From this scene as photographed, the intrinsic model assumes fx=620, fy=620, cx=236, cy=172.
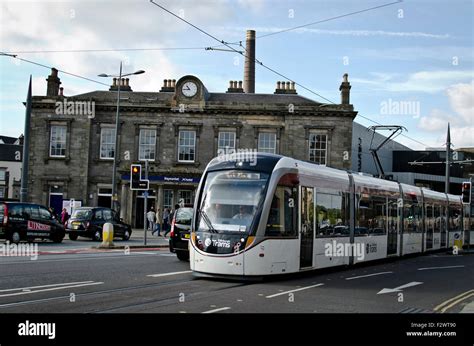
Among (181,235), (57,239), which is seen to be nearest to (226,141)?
(57,239)

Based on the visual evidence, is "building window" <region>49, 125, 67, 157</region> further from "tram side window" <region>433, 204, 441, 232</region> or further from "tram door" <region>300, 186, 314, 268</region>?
"tram door" <region>300, 186, 314, 268</region>

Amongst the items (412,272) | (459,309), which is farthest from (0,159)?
(459,309)

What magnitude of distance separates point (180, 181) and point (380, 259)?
2693 cm

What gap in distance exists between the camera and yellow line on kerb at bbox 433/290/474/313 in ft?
36.1

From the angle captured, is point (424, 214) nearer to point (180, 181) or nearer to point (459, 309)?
point (459, 309)

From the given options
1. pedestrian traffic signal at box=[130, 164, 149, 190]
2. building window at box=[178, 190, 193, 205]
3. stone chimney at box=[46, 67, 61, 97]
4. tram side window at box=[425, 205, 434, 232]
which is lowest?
tram side window at box=[425, 205, 434, 232]

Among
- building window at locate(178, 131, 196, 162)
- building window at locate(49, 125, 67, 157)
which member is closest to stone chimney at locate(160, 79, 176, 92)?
building window at locate(178, 131, 196, 162)

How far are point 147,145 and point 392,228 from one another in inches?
1134

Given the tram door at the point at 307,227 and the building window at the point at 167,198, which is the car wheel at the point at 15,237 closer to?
the tram door at the point at 307,227

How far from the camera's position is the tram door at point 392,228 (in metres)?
21.9

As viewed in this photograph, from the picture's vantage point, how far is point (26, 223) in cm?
2527

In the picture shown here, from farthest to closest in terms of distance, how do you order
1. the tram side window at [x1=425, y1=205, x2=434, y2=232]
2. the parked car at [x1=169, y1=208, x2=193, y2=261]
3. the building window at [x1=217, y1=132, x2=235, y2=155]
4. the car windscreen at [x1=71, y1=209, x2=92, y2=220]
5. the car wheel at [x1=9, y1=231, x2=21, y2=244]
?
the building window at [x1=217, y1=132, x2=235, y2=155], the car windscreen at [x1=71, y1=209, x2=92, y2=220], the tram side window at [x1=425, y1=205, x2=434, y2=232], the car wheel at [x1=9, y1=231, x2=21, y2=244], the parked car at [x1=169, y1=208, x2=193, y2=261]

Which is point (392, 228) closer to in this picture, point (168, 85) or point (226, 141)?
point (226, 141)

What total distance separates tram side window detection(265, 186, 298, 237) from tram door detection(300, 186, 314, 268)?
1.47 ft
